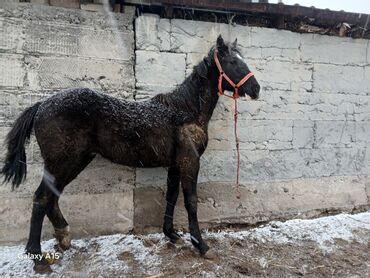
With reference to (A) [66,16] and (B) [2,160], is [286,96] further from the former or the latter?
(B) [2,160]

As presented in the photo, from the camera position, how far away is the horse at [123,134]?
314cm

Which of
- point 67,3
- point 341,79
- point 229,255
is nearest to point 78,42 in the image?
point 67,3

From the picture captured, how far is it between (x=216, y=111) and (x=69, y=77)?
1.88 metres

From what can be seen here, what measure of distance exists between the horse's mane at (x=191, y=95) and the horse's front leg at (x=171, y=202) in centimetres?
74

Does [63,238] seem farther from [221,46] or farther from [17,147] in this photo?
[221,46]

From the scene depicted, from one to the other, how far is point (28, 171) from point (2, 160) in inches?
11.6

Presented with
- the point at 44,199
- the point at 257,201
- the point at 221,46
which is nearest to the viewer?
the point at 44,199

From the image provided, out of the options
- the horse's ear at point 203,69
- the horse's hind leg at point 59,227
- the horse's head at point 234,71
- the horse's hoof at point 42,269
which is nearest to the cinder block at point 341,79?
the horse's head at point 234,71

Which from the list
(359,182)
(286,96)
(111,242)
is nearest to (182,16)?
(286,96)

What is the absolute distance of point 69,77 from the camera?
12.3 feet

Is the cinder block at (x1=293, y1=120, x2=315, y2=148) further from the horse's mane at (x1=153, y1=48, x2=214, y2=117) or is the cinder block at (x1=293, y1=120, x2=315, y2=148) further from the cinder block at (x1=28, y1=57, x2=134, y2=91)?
the cinder block at (x1=28, y1=57, x2=134, y2=91)

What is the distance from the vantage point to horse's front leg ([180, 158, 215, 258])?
3479 millimetres

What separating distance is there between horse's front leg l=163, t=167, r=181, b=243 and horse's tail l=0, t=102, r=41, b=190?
157 centimetres

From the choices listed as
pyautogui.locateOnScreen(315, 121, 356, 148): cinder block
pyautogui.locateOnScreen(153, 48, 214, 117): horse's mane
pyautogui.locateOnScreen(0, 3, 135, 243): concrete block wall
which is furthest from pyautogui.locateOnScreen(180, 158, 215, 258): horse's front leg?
pyautogui.locateOnScreen(315, 121, 356, 148): cinder block
